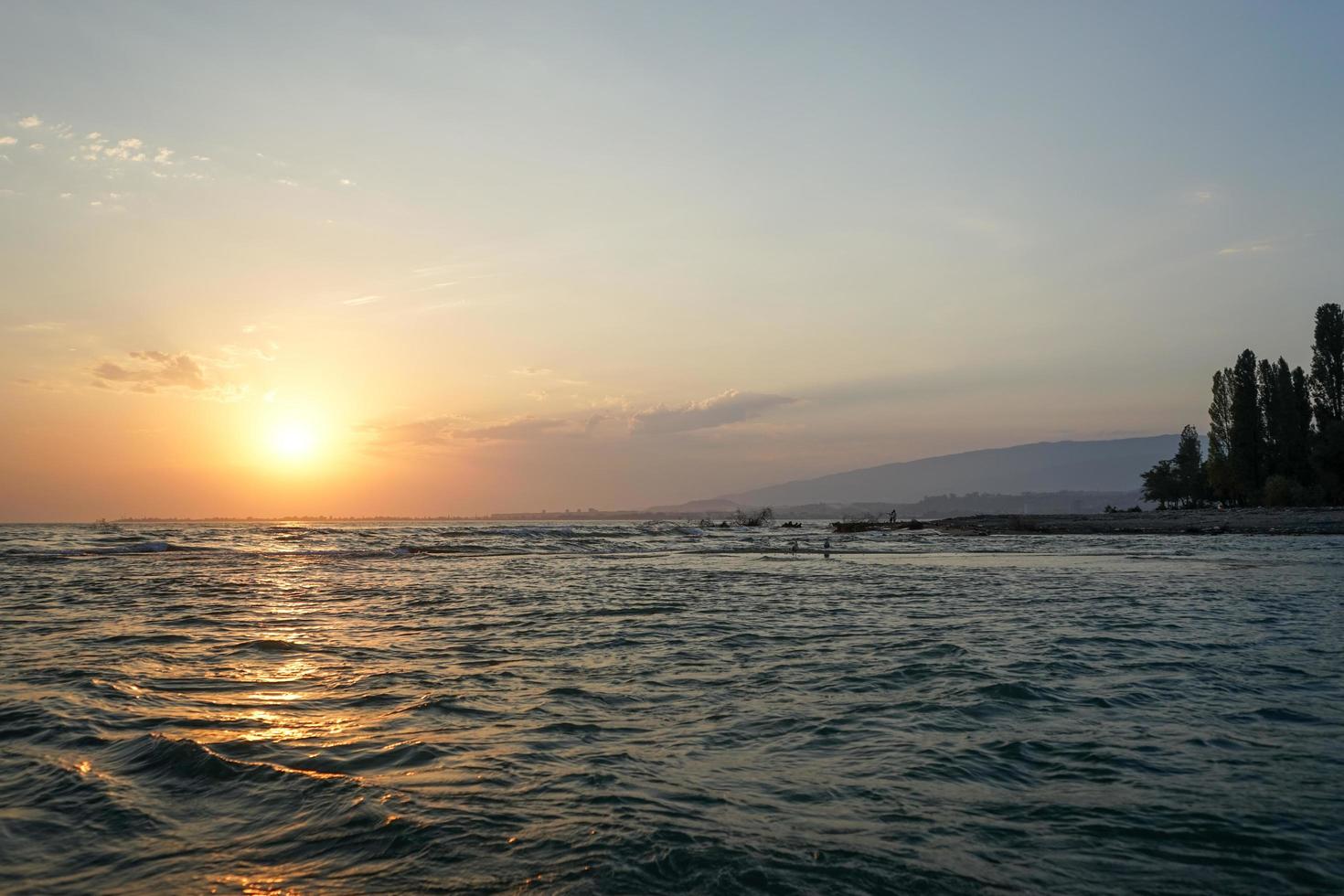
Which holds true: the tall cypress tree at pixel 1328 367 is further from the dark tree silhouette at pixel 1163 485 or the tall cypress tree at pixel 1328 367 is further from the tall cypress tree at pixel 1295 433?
the dark tree silhouette at pixel 1163 485

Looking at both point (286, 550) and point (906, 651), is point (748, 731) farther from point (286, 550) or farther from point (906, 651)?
point (286, 550)

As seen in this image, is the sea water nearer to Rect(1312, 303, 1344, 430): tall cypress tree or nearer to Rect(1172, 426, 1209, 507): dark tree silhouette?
Rect(1312, 303, 1344, 430): tall cypress tree

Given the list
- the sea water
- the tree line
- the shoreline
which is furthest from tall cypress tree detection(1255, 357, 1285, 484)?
the sea water

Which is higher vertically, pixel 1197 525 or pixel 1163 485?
pixel 1163 485

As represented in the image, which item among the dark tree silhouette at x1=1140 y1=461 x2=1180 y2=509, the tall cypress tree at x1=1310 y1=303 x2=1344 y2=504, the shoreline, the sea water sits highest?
the tall cypress tree at x1=1310 y1=303 x2=1344 y2=504

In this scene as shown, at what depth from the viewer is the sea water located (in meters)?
6.24

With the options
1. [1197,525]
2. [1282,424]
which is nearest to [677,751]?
[1197,525]

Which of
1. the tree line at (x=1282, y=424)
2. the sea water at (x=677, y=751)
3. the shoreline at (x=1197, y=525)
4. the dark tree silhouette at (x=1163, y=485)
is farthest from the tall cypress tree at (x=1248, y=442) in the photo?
the sea water at (x=677, y=751)

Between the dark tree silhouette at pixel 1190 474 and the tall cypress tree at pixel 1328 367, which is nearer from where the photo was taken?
the tall cypress tree at pixel 1328 367

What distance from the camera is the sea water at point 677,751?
20.5 feet

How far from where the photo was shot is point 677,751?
9.16m

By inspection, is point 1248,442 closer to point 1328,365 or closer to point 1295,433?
point 1295,433

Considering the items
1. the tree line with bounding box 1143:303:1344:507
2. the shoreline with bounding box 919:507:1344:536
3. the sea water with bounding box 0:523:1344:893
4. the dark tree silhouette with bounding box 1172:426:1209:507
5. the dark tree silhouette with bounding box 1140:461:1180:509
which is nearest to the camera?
the sea water with bounding box 0:523:1344:893

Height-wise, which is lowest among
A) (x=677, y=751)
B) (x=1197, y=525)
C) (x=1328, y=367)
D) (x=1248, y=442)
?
(x=1197, y=525)
